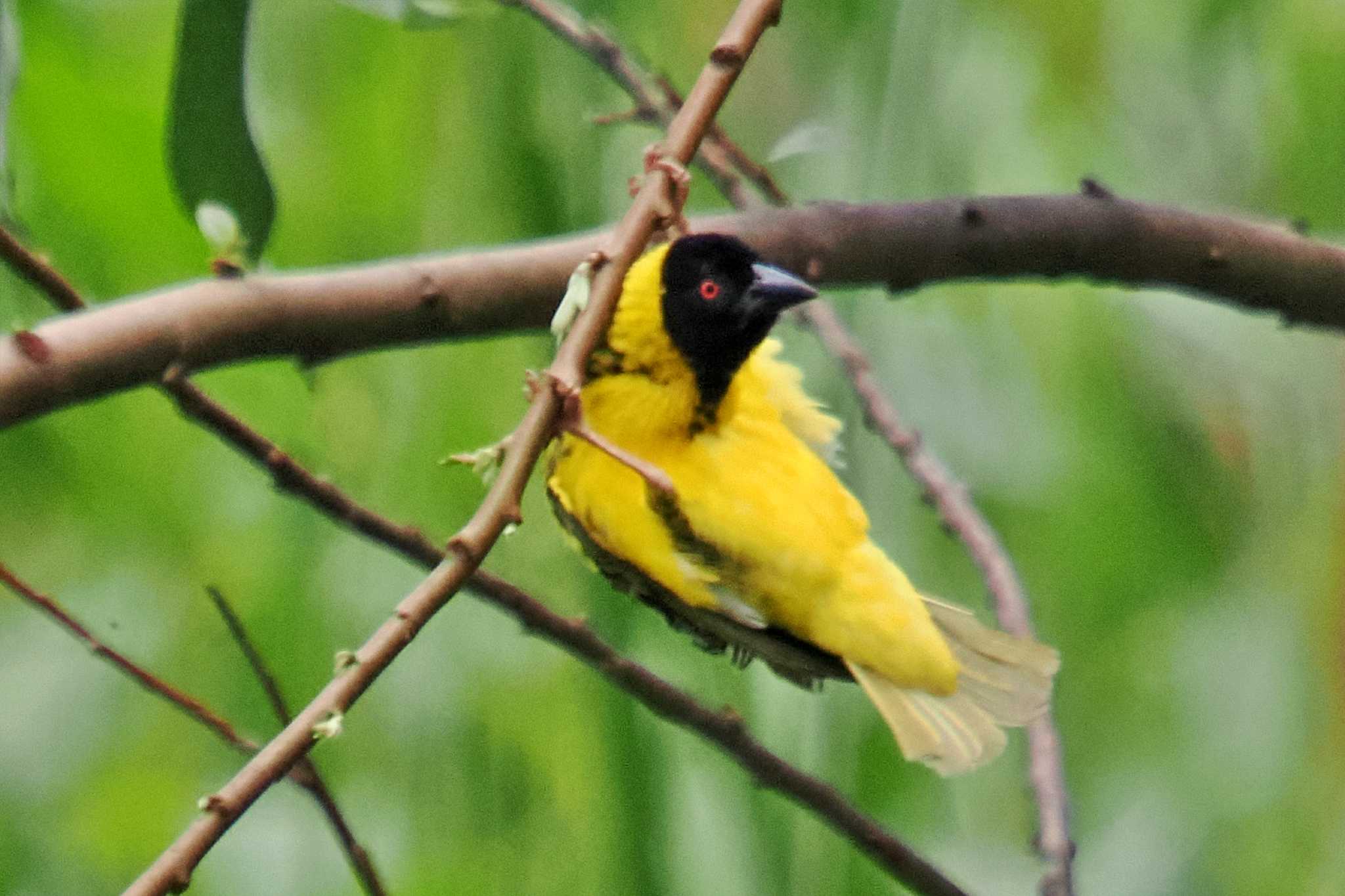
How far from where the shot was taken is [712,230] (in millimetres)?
1171

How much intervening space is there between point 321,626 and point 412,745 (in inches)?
5.8

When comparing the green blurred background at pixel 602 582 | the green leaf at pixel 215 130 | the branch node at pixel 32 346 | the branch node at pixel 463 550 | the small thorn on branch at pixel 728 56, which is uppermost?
the small thorn on branch at pixel 728 56

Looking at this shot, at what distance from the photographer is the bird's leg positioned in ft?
2.10

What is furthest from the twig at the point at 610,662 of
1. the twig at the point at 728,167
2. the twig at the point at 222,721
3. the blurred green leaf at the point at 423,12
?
the twig at the point at 728,167

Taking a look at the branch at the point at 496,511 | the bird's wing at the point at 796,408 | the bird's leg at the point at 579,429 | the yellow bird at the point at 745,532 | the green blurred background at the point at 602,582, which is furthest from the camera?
the green blurred background at the point at 602,582

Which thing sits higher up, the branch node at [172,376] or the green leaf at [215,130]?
the green leaf at [215,130]

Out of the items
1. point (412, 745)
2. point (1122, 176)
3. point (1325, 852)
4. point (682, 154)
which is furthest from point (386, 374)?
point (1325, 852)

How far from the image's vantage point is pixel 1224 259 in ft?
4.31

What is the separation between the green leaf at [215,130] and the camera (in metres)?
0.97

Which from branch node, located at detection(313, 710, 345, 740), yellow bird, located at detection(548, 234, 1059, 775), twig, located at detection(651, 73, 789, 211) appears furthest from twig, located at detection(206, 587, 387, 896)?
twig, located at detection(651, 73, 789, 211)

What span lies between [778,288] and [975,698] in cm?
32

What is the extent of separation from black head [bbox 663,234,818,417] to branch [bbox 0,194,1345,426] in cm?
7

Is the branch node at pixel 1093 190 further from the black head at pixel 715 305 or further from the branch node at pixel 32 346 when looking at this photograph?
the branch node at pixel 32 346

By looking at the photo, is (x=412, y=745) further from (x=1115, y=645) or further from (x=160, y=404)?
(x=1115, y=645)
